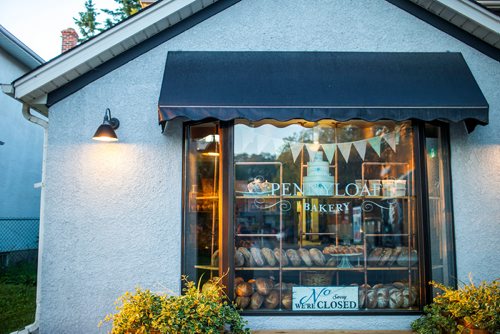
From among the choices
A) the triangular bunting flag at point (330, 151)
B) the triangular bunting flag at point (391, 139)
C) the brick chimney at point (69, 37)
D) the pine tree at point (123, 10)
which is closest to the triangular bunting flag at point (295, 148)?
the triangular bunting flag at point (330, 151)

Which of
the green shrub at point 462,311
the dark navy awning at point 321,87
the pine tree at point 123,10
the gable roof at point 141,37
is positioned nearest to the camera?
the green shrub at point 462,311

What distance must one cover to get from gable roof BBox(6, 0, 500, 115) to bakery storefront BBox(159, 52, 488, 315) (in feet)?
1.35

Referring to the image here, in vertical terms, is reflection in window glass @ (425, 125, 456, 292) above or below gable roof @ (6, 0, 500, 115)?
below

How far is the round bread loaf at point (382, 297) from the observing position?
19.2 ft

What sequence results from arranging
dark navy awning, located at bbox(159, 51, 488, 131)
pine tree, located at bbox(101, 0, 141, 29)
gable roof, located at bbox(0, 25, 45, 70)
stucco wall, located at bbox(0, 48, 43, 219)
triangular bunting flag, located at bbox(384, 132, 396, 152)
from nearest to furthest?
dark navy awning, located at bbox(159, 51, 488, 131), triangular bunting flag, located at bbox(384, 132, 396, 152), gable roof, located at bbox(0, 25, 45, 70), stucco wall, located at bbox(0, 48, 43, 219), pine tree, located at bbox(101, 0, 141, 29)

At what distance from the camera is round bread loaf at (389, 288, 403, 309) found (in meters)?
5.84

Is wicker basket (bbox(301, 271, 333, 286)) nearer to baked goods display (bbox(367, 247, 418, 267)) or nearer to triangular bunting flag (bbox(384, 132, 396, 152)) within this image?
baked goods display (bbox(367, 247, 418, 267))

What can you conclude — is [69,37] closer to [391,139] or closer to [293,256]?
[293,256]

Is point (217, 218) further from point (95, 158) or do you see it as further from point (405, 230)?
point (405, 230)

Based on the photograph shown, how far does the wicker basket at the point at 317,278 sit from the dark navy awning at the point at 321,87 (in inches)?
80.2

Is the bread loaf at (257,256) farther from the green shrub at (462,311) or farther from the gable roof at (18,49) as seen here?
the gable roof at (18,49)

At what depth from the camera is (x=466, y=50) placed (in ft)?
20.3

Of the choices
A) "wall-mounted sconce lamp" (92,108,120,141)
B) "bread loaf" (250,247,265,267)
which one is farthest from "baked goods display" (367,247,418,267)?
Answer: "wall-mounted sconce lamp" (92,108,120,141)

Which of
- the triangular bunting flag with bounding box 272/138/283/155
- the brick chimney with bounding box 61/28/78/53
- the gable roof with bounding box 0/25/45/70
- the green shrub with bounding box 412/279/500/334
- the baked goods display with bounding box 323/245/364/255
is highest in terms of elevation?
the gable roof with bounding box 0/25/45/70
